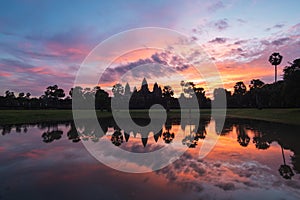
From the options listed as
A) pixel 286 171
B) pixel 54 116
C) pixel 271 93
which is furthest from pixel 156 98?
pixel 286 171

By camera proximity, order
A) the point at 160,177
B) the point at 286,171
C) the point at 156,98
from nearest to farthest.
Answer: the point at 160,177, the point at 286,171, the point at 156,98

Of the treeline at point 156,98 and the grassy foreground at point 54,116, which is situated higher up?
the treeline at point 156,98

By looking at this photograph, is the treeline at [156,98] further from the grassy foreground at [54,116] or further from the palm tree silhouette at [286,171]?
the palm tree silhouette at [286,171]

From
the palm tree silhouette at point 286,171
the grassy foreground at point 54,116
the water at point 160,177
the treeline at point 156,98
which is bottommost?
the water at point 160,177

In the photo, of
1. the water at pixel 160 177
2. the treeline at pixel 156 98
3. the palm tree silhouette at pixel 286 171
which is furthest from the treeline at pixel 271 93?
the palm tree silhouette at pixel 286 171

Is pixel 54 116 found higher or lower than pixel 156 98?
lower

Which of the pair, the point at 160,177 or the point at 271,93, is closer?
the point at 160,177

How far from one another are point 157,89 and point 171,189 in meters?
110

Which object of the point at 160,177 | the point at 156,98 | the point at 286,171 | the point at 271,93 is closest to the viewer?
the point at 160,177

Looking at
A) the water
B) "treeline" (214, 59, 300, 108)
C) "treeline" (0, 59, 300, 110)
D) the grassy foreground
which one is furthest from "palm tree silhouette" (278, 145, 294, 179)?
"treeline" (0, 59, 300, 110)

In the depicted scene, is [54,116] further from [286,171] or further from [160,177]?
[286,171]

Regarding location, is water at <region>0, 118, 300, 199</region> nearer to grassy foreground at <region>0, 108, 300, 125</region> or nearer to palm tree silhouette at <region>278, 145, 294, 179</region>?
palm tree silhouette at <region>278, 145, 294, 179</region>

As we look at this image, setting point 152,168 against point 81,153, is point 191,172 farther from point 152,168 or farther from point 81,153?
point 81,153

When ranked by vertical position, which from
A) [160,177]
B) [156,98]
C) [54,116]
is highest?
[156,98]
